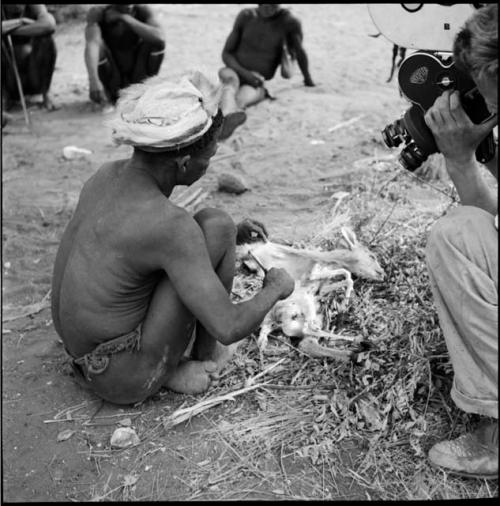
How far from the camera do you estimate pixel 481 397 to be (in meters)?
2.01

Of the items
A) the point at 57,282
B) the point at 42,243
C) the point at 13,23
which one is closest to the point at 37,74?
the point at 13,23

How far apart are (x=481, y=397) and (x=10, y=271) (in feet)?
8.93

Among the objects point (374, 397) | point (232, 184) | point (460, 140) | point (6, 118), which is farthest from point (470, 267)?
point (6, 118)

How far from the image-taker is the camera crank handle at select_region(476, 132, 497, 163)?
2287mm

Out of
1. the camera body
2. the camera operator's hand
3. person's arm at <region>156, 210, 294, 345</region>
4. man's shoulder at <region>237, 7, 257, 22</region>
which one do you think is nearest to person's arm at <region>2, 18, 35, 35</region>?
man's shoulder at <region>237, 7, 257, 22</region>

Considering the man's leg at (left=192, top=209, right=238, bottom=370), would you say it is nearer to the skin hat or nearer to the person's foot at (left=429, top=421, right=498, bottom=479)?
the skin hat

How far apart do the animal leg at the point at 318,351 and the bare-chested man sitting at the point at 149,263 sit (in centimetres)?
38

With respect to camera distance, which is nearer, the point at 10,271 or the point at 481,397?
the point at 481,397

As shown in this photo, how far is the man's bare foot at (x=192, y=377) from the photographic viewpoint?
8.65ft

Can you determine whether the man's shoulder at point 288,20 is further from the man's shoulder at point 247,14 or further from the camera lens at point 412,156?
the camera lens at point 412,156

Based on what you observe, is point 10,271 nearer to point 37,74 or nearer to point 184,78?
point 184,78

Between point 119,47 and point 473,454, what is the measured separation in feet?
17.9

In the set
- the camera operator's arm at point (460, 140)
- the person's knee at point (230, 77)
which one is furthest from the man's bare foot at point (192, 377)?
the person's knee at point (230, 77)

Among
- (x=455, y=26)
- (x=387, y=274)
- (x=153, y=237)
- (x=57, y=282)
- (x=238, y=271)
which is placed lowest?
(x=238, y=271)
